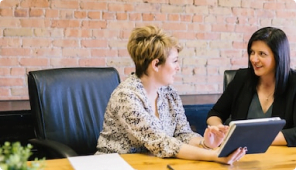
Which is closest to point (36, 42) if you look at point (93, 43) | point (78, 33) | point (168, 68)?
point (78, 33)

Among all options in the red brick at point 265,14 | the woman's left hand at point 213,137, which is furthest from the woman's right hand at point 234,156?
the red brick at point 265,14

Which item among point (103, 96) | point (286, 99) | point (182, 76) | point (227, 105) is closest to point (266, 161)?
point (286, 99)

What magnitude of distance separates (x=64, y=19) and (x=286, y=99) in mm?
1597

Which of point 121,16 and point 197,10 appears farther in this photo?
point 197,10

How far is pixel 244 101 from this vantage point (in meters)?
2.32

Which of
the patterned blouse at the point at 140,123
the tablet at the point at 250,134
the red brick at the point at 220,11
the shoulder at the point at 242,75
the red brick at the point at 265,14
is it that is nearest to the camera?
the tablet at the point at 250,134

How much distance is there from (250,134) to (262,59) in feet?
2.52

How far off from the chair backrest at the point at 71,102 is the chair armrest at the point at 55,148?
0.07 metres

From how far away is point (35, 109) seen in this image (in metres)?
2.11

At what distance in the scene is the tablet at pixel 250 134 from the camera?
1.48 metres

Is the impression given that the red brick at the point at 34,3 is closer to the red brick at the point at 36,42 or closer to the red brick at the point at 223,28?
the red brick at the point at 36,42

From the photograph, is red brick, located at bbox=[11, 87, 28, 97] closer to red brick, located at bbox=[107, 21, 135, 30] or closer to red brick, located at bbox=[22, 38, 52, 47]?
red brick, located at bbox=[22, 38, 52, 47]

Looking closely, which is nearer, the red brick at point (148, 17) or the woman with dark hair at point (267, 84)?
the woman with dark hair at point (267, 84)

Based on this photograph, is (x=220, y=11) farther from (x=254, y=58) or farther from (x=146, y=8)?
(x=254, y=58)
